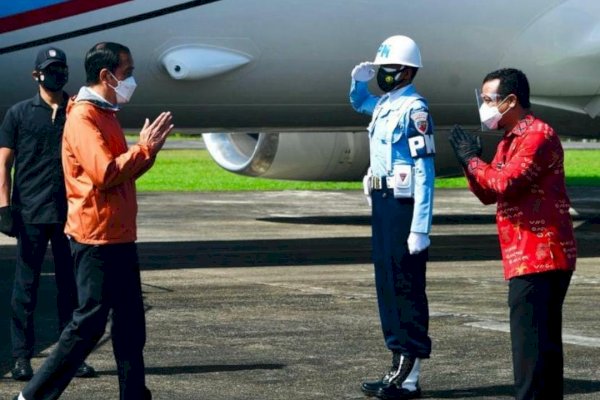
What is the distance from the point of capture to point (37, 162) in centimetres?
902

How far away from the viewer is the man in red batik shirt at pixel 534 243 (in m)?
6.64

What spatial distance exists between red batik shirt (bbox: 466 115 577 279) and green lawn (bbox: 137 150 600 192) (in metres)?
20.9

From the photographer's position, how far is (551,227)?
668 cm

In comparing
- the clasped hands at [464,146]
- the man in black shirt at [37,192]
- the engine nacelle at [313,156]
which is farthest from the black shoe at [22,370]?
the engine nacelle at [313,156]

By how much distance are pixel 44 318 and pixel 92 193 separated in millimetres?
3937

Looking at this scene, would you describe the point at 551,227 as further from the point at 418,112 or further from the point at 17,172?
the point at 17,172

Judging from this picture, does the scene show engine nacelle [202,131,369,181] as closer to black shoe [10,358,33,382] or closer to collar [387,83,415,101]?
collar [387,83,415,101]

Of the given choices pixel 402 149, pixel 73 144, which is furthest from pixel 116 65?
pixel 402 149

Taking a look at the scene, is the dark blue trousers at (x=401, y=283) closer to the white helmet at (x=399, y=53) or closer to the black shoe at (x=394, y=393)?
the black shoe at (x=394, y=393)

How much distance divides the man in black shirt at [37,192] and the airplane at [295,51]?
3952mm

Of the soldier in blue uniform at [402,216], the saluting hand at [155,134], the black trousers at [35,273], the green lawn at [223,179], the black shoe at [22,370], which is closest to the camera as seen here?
the saluting hand at [155,134]

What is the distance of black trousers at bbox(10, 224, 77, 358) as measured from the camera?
885cm

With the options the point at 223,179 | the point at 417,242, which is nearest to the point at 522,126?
the point at 417,242

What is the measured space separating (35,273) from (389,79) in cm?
237
